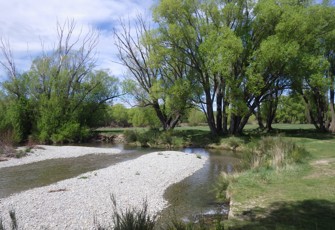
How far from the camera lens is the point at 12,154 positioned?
22.6m

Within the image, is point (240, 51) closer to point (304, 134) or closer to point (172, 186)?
point (304, 134)

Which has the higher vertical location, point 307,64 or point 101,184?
point 307,64

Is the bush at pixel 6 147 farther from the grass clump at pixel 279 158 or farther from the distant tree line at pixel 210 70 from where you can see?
the grass clump at pixel 279 158

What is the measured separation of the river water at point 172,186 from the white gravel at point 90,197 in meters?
0.61

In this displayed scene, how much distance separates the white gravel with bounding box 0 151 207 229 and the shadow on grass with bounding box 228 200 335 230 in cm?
271

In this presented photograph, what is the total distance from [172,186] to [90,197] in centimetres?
400

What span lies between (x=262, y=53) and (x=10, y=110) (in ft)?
96.1

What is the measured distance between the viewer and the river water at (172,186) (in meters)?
10.1

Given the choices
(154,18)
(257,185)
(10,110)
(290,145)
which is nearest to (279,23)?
(154,18)

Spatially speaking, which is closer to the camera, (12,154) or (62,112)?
(12,154)

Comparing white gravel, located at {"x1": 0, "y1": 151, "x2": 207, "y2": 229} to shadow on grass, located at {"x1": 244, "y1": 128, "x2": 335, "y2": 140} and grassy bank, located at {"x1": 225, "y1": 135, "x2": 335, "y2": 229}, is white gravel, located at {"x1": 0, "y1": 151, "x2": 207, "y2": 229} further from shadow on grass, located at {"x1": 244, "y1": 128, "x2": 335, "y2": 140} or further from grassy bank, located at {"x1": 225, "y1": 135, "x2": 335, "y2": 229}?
shadow on grass, located at {"x1": 244, "y1": 128, "x2": 335, "y2": 140}

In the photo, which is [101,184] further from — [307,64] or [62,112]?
[62,112]

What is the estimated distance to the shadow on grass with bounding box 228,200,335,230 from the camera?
6.54m

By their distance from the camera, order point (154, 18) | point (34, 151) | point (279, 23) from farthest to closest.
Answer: point (154, 18), point (279, 23), point (34, 151)
